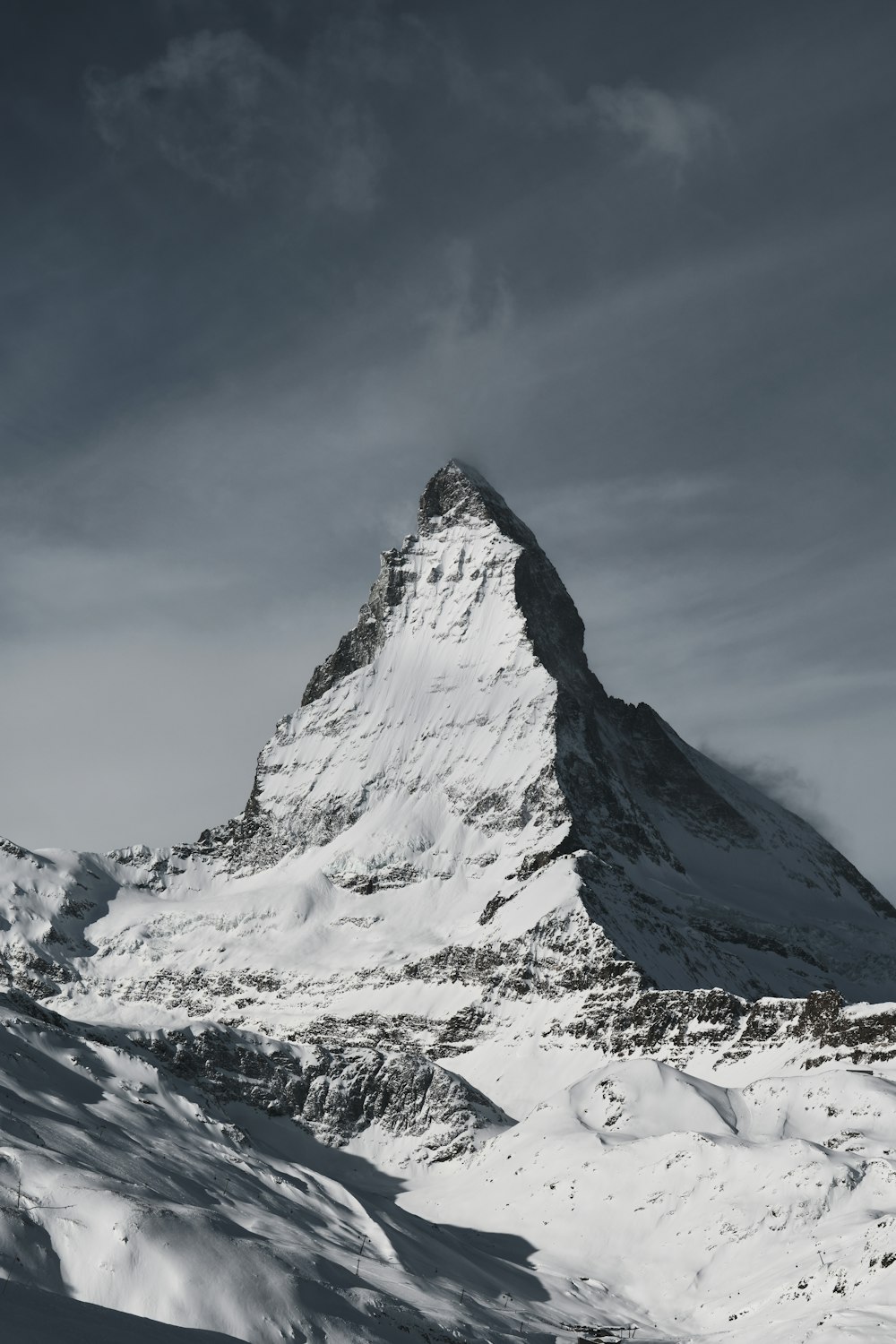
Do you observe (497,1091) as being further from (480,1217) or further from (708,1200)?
(708,1200)

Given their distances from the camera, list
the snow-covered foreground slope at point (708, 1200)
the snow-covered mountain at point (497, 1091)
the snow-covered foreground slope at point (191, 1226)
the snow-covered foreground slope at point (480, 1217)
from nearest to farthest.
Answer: the snow-covered foreground slope at point (191, 1226)
the snow-covered foreground slope at point (480, 1217)
the snow-covered foreground slope at point (708, 1200)
the snow-covered mountain at point (497, 1091)

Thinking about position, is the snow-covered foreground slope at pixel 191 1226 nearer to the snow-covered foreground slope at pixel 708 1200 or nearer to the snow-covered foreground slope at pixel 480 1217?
the snow-covered foreground slope at pixel 480 1217

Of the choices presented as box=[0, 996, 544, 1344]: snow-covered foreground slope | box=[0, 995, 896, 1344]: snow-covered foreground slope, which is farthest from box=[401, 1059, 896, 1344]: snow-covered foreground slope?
box=[0, 996, 544, 1344]: snow-covered foreground slope

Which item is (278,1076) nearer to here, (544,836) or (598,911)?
→ (598,911)

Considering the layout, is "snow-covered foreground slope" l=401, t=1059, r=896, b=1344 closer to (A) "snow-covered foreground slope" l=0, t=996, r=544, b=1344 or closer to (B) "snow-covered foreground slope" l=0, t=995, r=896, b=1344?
(B) "snow-covered foreground slope" l=0, t=995, r=896, b=1344

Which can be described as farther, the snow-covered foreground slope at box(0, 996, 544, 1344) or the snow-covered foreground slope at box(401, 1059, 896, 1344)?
the snow-covered foreground slope at box(401, 1059, 896, 1344)

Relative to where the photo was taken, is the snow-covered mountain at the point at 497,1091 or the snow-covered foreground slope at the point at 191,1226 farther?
the snow-covered mountain at the point at 497,1091

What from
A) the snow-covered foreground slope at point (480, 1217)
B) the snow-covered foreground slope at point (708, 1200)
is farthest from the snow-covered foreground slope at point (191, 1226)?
the snow-covered foreground slope at point (708, 1200)

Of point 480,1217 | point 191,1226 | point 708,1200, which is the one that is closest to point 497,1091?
point 480,1217

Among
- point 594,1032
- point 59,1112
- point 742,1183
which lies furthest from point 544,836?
point 59,1112

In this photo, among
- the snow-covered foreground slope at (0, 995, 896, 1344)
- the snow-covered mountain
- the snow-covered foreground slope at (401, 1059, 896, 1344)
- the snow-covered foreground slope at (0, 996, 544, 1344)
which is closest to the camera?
the snow-covered foreground slope at (0, 996, 544, 1344)

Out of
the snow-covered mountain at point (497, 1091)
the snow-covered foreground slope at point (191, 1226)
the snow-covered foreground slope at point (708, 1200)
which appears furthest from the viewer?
the snow-covered mountain at point (497, 1091)
